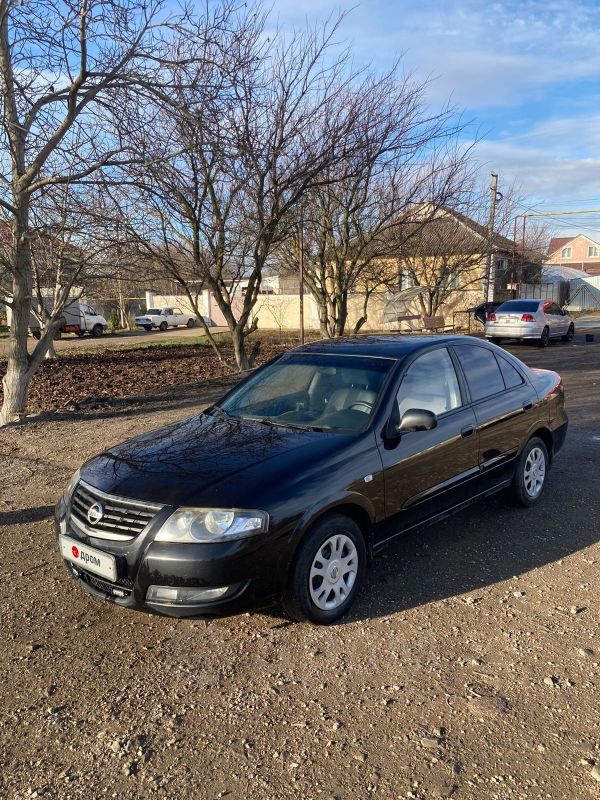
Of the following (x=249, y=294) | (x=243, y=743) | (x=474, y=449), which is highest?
(x=249, y=294)

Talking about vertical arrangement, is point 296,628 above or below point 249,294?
below

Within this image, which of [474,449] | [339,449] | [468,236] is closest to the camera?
[339,449]

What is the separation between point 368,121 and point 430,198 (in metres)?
4.24

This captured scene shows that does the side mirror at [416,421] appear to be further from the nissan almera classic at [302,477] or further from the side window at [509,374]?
the side window at [509,374]

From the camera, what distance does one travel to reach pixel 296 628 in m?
3.52

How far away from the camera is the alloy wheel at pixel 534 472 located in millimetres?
5327

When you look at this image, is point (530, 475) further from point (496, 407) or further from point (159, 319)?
point (159, 319)

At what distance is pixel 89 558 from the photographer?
132 inches

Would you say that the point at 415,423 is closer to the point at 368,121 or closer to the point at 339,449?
the point at 339,449

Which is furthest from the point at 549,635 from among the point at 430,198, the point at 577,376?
the point at 430,198

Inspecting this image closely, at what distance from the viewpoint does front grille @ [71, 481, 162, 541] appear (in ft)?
10.6

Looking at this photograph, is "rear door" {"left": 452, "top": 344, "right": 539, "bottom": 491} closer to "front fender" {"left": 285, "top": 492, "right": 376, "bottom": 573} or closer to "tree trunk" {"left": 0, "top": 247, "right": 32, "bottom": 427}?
"front fender" {"left": 285, "top": 492, "right": 376, "bottom": 573}

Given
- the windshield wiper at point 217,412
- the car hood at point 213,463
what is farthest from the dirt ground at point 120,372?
the car hood at point 213,463

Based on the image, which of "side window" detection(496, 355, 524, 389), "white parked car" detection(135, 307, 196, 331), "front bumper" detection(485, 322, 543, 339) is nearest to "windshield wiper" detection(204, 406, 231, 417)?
"side window" detection(496, 355, 524, 389)
